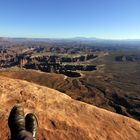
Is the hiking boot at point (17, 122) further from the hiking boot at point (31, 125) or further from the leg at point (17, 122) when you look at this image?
the hiking boot at point (31, 125)

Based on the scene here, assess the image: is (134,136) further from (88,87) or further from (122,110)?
(88,87)

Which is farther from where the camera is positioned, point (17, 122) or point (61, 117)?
point (61, 117)

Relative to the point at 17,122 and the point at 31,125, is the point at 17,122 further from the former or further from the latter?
the point at 31,125

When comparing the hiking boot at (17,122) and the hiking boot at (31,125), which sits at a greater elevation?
the hiking boot at (17,122)

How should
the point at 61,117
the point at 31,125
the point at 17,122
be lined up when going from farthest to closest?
the point at 61,117 → the point at 31,125 → the point at 17,122

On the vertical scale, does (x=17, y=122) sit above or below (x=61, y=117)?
above

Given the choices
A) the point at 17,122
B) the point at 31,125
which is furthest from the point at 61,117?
the point at 17,122

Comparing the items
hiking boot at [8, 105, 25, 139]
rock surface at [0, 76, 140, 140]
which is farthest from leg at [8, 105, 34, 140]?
rock surface at [0, 76, 140, 140]

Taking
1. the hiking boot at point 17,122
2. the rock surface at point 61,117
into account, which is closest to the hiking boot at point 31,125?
the hiking boot at point 17,122
